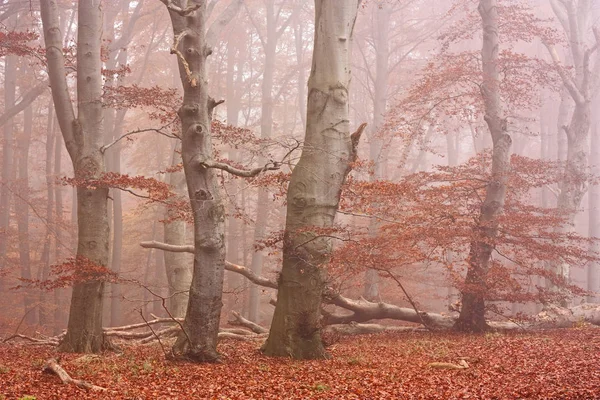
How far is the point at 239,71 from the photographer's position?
27047 mm

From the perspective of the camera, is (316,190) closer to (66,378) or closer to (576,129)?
(66,378)

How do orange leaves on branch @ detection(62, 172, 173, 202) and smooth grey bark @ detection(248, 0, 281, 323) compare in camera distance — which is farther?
smooth grey bark @ detection(248, 0, 281, 323)

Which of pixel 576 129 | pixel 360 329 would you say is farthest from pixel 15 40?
pixel 576 129

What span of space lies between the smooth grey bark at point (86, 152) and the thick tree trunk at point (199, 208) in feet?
6.98

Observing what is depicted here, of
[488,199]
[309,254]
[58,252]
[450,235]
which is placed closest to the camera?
[309,254]

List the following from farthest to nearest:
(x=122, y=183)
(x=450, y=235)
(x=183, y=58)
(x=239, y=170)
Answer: (x=450, y=235) < (x=122, y=183) < (x=239, y=170) < (x=183, y=58)

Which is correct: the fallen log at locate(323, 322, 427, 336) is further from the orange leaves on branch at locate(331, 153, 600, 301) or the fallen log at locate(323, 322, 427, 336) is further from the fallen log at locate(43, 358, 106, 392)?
the fallen log at locate(43, 358, 106, 392)


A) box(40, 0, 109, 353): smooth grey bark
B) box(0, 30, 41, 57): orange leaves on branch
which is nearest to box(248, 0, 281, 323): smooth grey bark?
box(40, 0, 109, 353): smooth grey bark

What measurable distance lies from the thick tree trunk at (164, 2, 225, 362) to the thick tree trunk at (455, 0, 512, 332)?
601cm

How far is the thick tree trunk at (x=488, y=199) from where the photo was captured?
12.3 metres

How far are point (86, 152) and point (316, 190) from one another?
427cm

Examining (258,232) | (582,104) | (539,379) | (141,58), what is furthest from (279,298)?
(141,58)

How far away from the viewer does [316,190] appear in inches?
359

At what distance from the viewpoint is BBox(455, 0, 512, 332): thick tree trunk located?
12.3 meters
